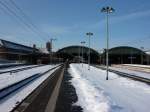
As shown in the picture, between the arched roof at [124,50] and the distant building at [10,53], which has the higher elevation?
the arched roof at [124,50]

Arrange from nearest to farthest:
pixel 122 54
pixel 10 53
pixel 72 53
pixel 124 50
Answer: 1. pixel 10 53
2. pixel 124 50
3. pixel 122 54
4. pixel 72 53

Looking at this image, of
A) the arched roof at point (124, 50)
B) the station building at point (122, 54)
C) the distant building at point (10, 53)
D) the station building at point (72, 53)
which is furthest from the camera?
the station building at point (72, 53)

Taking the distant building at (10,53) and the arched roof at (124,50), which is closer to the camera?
the distant building at (10,53)

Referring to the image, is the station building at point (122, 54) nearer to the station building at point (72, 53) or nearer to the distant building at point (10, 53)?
the station building at point (72, 53)

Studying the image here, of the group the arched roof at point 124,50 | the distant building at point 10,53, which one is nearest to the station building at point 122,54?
the arched roof at point 124,50

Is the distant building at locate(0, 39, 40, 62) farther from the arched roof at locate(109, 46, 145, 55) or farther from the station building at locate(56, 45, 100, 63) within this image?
the arched roof at locate(109, 46, 145, 55)

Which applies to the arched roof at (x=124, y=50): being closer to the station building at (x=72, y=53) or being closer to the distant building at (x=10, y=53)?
the station building at (x=72, y=53)

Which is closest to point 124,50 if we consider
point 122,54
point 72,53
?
point 122,54

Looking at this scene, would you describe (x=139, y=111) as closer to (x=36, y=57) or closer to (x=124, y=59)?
(x=36, y=57)

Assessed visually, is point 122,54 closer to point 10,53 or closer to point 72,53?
point 72,53

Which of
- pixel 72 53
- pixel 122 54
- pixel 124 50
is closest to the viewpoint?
pixel 124 50

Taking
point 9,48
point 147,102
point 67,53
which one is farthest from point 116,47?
point 147,102

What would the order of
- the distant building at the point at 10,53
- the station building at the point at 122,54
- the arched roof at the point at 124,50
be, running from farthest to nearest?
the arched roof at the point at 124,50 < the station building at the point at 122,54 < the distant building at the point at 10,53

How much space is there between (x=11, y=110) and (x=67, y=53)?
15210 centimetres
